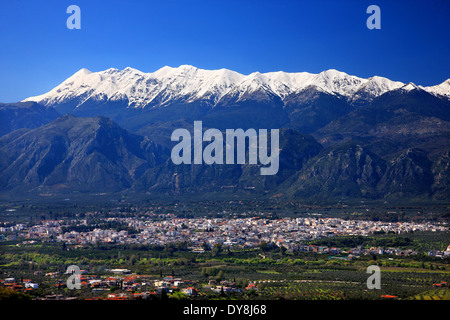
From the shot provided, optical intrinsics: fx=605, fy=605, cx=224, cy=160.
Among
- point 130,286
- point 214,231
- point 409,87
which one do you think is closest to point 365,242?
point 214,231

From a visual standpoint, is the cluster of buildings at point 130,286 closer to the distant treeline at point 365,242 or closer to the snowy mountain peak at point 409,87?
the distant treeline at point 365,242

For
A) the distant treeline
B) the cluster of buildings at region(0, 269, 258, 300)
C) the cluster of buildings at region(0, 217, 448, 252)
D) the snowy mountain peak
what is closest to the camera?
the cluster of buildings at region(0, 269, 258, 300)

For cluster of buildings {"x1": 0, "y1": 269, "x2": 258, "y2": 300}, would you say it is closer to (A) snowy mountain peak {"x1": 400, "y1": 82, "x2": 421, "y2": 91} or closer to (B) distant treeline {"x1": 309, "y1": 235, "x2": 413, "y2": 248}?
(B) distant treeline {"x1": 309, "y1": 235, "x2": 413, "y2": 248}

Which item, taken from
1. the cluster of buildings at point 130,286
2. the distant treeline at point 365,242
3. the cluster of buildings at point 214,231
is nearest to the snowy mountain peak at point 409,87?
the cluster of buildings at point 214,231

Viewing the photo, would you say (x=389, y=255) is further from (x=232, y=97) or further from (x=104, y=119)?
(x=232, y=97)

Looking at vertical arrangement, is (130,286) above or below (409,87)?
below

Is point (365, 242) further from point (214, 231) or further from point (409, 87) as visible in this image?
point (409, 87)

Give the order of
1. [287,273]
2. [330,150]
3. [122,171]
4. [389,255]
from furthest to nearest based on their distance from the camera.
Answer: [122,171], [330,150], [389,255], [287,273]

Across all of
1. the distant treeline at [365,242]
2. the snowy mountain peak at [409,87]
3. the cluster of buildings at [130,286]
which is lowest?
the cluster of buildings at [130,286]

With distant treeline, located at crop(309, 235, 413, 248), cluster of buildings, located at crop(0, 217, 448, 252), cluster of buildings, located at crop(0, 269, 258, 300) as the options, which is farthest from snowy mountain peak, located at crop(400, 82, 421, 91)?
cluster of buildings, located at crop(0, 269, 258, 300)

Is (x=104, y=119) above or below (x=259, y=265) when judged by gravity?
above
